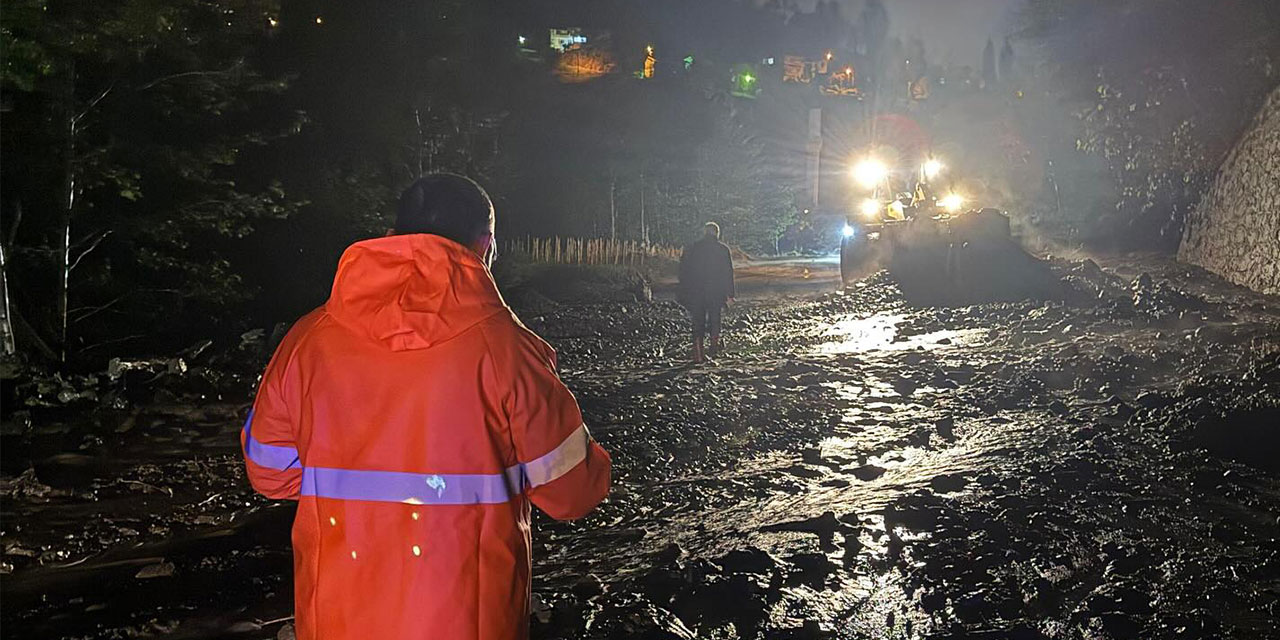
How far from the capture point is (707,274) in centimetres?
1326

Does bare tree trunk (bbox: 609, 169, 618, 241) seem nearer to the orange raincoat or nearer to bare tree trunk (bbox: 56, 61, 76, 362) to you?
bare tree trunk (bbox: 56, 61, 76, 362)

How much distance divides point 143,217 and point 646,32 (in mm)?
32300

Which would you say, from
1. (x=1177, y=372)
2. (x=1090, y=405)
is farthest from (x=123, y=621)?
(x=1177, y=372)

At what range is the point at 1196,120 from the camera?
20172 mm

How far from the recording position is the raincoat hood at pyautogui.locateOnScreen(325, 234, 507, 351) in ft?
6.86

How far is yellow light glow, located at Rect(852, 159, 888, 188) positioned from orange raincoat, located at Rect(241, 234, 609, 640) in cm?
2570

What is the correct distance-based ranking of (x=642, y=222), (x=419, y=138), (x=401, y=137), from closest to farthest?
(x=401, y=137)
(x=419, y=138)
(x=642, y=222)

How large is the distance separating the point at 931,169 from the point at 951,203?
1.45m

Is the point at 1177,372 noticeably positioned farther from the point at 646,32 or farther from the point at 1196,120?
the point at 646,32

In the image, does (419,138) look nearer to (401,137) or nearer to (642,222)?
(401,137)

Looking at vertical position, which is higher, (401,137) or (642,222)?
(401,137)

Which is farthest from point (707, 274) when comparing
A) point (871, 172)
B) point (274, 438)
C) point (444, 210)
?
point (871, 172)

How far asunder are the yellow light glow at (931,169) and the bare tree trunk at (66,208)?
21582mm

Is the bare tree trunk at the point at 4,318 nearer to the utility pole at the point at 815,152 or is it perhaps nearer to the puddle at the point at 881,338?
the puddle at the point at 881,338
